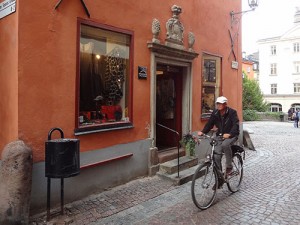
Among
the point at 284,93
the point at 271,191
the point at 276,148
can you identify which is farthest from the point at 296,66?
the point at 271,191

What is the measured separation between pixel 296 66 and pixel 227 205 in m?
50.4

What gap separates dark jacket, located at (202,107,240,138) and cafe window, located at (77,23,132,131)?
1803 mm

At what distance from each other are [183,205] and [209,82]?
498 centimetres

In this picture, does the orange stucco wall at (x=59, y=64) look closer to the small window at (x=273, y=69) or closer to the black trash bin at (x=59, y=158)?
the black trash bin at (x=59, y=158)

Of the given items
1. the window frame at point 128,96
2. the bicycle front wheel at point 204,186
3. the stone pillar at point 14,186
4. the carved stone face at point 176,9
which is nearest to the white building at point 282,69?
the carved stone face at point 176,9

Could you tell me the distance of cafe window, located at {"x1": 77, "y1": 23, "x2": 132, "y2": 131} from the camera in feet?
19.0

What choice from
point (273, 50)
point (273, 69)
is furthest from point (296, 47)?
point (273, 69)

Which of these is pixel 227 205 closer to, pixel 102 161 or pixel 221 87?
pixel 102 161

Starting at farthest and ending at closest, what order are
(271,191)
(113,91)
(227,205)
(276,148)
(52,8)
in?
1. (276,148)
2. (113,91)
3. (271,191)
4. (227,205)
5. (52,8)

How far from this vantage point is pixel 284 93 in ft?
167

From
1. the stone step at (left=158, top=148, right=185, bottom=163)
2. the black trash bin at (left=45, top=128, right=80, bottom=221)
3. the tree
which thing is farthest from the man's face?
the tree

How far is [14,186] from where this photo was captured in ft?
13.9

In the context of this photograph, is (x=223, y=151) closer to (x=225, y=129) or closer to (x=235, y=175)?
(x=225, y=129)

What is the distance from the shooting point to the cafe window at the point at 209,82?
9203 millimetres
